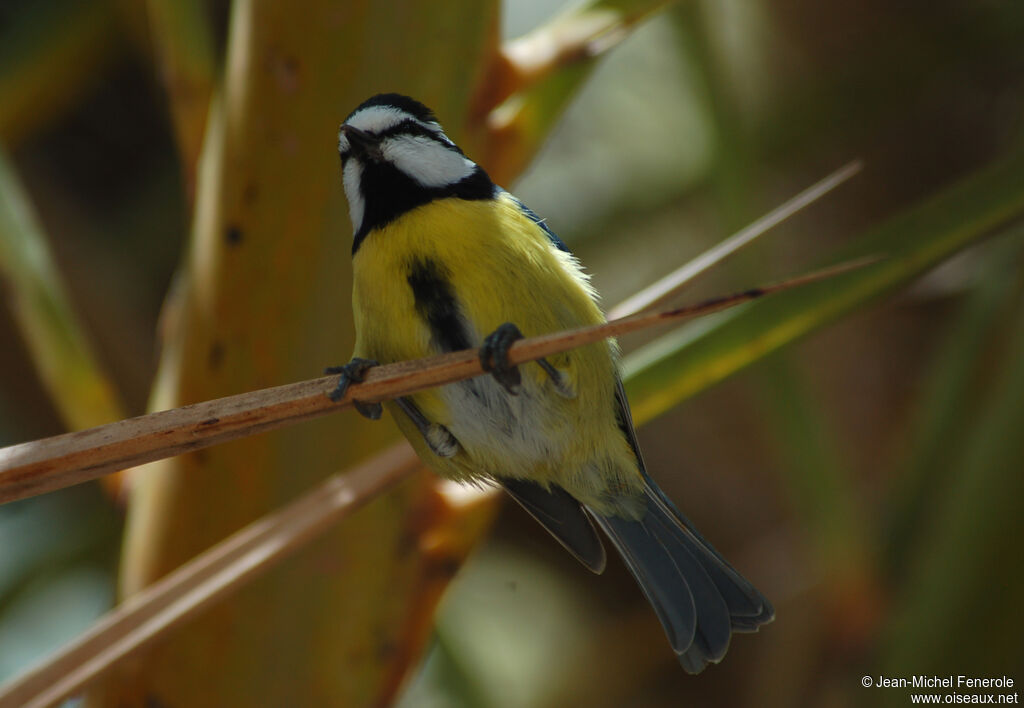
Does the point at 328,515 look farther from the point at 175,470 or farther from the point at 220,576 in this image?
the point at 175,470

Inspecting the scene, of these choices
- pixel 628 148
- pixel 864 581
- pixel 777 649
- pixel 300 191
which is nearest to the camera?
pixel 300 191

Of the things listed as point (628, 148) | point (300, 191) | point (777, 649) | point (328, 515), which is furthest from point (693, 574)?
point (628, 148)

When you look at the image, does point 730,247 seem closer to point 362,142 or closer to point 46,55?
point 362,142

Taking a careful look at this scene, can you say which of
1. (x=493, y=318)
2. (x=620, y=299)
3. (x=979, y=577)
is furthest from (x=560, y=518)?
(x=620, y=299)

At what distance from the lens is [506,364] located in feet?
2.20

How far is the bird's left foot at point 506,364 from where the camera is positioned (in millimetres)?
663

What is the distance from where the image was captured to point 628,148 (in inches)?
74.3

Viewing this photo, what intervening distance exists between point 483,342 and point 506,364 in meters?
0.20

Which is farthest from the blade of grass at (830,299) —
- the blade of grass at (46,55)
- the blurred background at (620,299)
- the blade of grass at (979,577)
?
the blade of grass at (46,55)

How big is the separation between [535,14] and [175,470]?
2.67ft

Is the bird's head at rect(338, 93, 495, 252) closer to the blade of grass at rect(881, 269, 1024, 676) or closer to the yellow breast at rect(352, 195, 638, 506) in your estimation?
the yellow breast at rect(352, 195, 638, 506)

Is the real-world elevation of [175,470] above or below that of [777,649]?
above

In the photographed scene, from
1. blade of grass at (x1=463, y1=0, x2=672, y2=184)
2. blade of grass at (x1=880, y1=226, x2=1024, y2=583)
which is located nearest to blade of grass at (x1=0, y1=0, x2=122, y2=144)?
blade of grass at (x1=463, y1=0, x2=672, y2=184)

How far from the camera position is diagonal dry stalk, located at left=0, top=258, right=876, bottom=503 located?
1.60 ft
